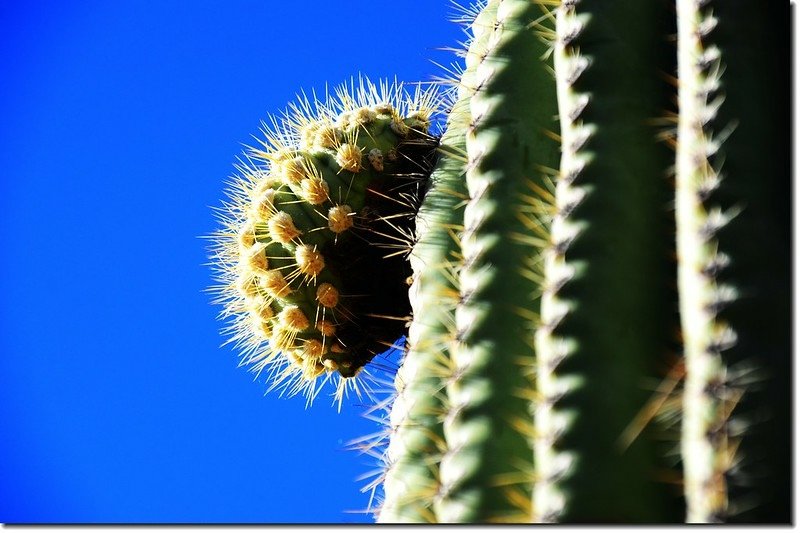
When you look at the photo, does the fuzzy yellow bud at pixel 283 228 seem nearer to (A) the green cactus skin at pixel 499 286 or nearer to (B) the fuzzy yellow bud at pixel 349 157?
(B) the fuzzy yellow bud at pixel 349 157

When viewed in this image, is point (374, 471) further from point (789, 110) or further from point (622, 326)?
point (789, 110)

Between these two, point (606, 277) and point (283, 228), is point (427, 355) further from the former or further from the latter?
point (283, 228)

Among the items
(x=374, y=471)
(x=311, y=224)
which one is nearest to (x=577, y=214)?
A: (x=374, y=471)

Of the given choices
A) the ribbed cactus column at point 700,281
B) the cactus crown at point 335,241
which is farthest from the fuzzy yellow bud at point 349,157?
the ribbed cactus column at point 700,281

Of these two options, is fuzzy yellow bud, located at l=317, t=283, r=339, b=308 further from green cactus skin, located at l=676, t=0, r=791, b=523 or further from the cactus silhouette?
green cactus skin, located at l=676, t=0, r=791, b=523

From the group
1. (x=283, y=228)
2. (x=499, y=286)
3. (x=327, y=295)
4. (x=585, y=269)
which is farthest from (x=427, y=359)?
(x=283, y=228)

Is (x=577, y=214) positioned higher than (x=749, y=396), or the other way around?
(x=577, y=214)
